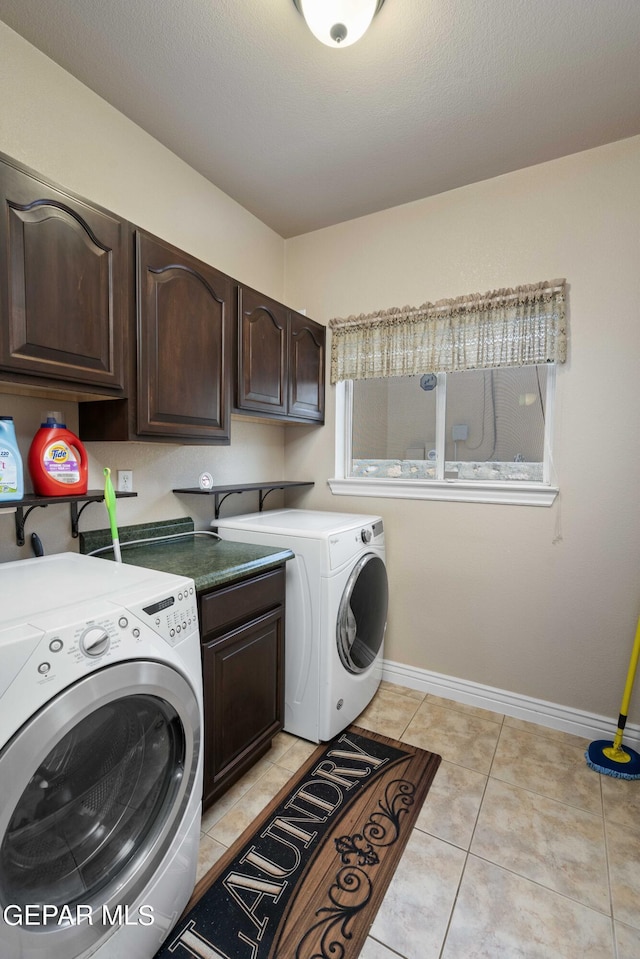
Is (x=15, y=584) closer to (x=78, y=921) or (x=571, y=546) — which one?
(x=78, y=921)

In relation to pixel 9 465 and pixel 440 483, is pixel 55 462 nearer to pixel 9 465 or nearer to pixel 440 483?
pixel 9 465

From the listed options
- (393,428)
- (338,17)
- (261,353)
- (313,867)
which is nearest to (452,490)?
(393,428)

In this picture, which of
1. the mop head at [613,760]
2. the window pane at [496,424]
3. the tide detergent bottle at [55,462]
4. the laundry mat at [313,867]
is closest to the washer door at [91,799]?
the laundry mat at [313,867]

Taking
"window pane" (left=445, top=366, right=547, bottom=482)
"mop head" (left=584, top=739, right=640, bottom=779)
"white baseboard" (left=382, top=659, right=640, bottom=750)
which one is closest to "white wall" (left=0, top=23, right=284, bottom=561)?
"window pane" (left=445, top=366, right=547, bottom=482)

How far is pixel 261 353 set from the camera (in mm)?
2189

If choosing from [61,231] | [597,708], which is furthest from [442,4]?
[597,708]

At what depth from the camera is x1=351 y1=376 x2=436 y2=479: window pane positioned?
253 cm

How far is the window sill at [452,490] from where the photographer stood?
2166 millimetres

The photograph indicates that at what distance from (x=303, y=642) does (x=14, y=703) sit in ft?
4.33

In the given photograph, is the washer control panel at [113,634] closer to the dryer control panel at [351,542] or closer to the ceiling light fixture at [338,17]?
the dryer control panel at [351,542]

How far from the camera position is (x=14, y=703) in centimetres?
78

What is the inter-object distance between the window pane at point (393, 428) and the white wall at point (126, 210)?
0.65 m

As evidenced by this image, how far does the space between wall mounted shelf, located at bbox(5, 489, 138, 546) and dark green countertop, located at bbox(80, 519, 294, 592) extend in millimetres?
98

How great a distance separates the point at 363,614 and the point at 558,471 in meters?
1.19
